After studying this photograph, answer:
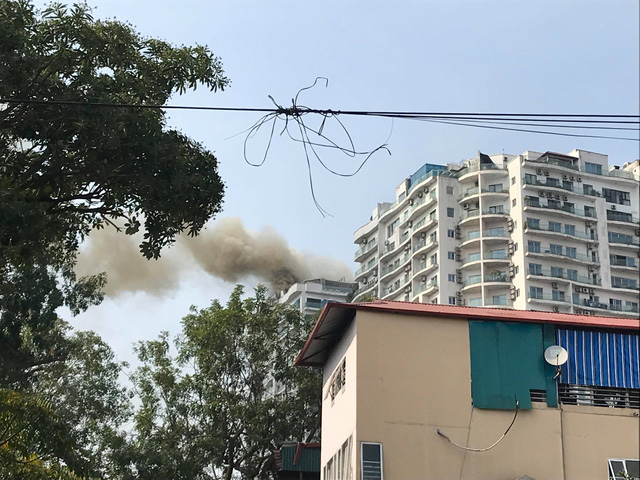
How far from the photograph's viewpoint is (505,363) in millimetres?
19281

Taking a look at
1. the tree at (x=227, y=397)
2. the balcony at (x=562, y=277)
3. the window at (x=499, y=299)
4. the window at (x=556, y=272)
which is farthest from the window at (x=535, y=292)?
the tree at (x=227, y=397)

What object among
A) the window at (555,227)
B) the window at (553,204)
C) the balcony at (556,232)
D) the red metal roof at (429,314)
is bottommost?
the red metal roof at (429,314)

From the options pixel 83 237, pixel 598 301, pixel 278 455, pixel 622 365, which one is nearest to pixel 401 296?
pixel 598 301

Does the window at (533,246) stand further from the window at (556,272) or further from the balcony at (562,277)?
the window at (556,272)

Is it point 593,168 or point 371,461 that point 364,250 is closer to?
point 593,168

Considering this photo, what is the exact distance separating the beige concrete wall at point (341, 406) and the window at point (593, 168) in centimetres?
6433

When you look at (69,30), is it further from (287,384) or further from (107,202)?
(287,384)

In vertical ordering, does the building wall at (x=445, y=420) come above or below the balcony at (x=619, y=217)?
below

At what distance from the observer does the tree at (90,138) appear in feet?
42.4

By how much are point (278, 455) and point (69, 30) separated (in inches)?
729

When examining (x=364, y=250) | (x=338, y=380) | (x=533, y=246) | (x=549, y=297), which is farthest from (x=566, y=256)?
(x=338, y=380)

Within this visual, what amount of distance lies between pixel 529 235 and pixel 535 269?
120 inches

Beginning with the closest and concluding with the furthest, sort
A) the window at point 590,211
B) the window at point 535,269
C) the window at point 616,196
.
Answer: the window at point 535,269, the window at point 590,211, the window at point 616,196

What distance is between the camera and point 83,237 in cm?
1484
